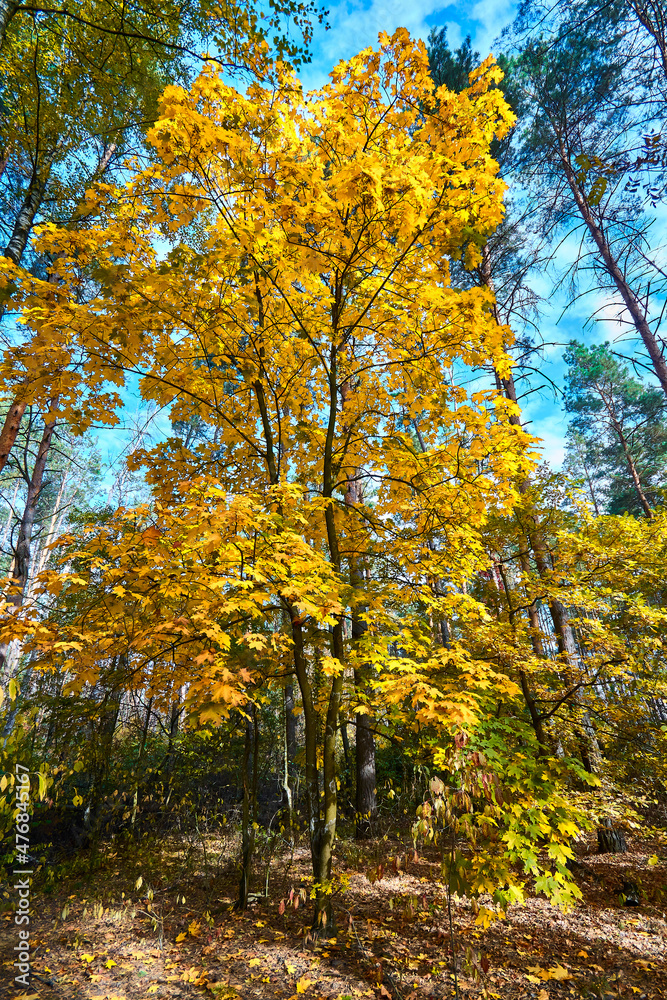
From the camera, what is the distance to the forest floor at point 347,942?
10.8 feet

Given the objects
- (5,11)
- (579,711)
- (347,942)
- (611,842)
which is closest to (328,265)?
(5,11)

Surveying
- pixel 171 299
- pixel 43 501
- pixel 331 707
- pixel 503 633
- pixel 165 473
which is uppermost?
pixel 43 501

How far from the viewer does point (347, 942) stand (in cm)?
380

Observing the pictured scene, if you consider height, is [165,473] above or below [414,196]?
below

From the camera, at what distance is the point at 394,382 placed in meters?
4.34

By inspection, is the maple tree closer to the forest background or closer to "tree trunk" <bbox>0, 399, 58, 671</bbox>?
the forest background

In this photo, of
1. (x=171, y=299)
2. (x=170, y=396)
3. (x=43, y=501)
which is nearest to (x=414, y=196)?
(x=171, y=299)

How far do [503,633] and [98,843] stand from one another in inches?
283

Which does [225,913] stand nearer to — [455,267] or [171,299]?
[171,299]

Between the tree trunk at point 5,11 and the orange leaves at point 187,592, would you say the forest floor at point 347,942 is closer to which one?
the orange leaves at point 187,592

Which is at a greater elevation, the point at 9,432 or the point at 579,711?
the point at 9,432

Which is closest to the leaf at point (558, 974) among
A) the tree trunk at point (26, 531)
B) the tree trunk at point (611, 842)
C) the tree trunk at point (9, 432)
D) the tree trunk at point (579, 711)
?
the tree trunk at point (579, 711)

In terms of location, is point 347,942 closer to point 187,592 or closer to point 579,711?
point 579,711

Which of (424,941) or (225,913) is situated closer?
(424,941)
